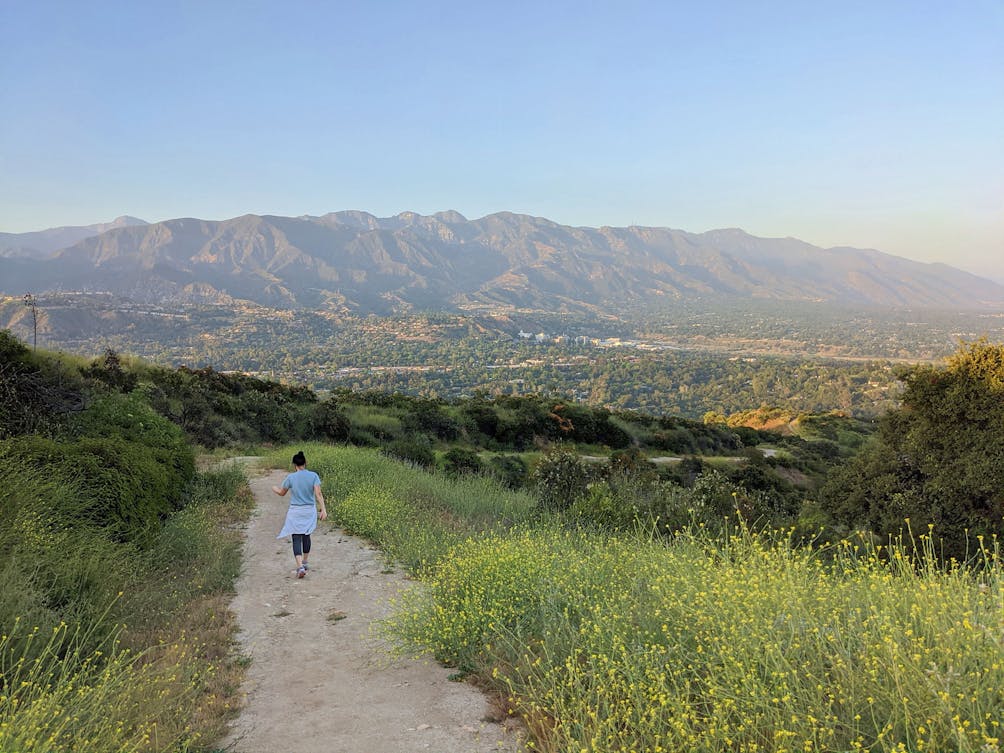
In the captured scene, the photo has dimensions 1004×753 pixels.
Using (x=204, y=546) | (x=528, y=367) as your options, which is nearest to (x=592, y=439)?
(x=204, y=546)

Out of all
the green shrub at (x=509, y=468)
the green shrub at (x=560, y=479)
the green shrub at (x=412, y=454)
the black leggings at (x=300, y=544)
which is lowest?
the green shrub at (x=509, y=468)

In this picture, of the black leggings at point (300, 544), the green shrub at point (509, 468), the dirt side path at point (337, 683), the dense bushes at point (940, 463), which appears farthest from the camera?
the green shrub at point (509, 468)

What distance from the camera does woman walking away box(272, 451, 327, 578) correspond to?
28.1 feet

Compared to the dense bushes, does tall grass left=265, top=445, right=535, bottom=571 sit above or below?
below

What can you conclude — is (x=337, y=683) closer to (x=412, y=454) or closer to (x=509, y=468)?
(x=412, y=454)

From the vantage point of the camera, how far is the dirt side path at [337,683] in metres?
4.05

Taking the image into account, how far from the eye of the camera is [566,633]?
464 cm

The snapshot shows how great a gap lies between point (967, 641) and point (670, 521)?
633 cm

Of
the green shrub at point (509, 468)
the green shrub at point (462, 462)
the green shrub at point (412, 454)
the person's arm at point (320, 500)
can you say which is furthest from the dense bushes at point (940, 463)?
the green shrub at point (412, 454)

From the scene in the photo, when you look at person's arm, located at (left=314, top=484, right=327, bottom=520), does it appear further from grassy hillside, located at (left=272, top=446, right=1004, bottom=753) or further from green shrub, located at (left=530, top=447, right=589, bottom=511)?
green shrub, located at (left=530, top=447, right=589, bottom=511)

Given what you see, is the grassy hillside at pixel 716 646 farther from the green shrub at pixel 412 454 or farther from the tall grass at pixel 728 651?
the green shrub at pixel 412 454

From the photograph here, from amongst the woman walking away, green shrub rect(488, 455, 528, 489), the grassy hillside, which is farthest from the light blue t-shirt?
green shrub rect(488, 455, 528, 489)

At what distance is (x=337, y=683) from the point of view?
501cm

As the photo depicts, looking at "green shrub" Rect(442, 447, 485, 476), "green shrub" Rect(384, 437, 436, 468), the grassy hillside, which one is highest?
the grassy hillside
